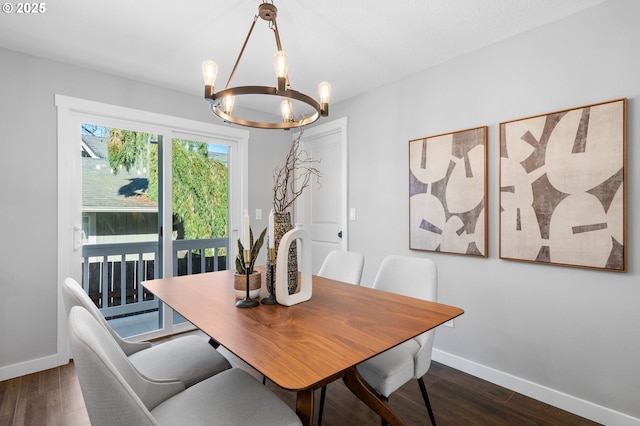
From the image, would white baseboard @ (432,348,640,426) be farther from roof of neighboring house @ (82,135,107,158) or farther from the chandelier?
roof of neighboring house @ (82,135,107,158)

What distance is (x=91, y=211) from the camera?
9.03ft

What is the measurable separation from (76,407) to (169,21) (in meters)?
2.49

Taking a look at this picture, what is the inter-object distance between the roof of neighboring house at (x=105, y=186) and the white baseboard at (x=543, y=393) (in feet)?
9.90

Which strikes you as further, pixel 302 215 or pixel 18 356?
pixel 302 215

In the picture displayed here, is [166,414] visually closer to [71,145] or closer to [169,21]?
[169,21]

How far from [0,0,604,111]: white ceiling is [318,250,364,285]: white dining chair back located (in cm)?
151

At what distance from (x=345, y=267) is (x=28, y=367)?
2.50 metres

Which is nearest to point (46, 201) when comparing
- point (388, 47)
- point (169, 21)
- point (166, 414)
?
point (169, 21)

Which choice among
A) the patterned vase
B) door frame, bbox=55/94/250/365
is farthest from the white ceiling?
the patterned vase

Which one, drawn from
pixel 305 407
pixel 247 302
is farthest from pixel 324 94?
pixel 305 407

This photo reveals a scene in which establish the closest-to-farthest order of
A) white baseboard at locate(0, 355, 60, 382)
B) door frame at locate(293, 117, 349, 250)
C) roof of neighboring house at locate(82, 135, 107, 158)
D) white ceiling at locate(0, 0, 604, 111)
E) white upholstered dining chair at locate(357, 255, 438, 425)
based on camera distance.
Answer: white upholstered dining chair at locate(357, 255, 438, 425), white ceiling at locate(0, 0, 604, 111), white baseboard at locate(0, 355, 60, 382), roof of neighboring house at locate(82, 135, 107, 158), door frame at locate(293, 117, 349, 250)

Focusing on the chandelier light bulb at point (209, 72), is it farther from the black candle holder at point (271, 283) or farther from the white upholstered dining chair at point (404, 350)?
the white upholstered dining chair at point (404, 350)

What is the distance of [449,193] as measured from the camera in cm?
248

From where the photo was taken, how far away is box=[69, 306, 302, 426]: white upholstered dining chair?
0.69 metres
